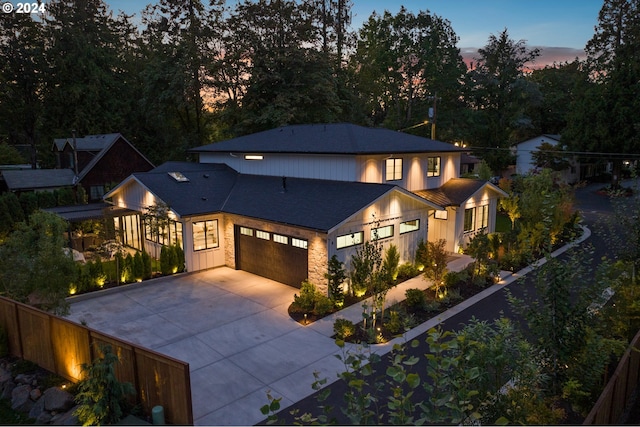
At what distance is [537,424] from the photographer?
543 centimetres

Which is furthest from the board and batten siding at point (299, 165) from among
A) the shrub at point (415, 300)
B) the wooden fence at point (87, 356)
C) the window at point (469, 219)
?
the wooden fence at point (87, 356)

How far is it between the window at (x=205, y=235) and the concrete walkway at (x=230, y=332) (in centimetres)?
129

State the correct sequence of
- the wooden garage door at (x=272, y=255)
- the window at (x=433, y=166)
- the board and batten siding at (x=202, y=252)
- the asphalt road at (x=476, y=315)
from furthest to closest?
the window at (x=433, y=166)
the board and batten siding at (x=202, y=252)
the wooden garage door at (x=272, y=255)
the asphalt road at (x=476, y=315)

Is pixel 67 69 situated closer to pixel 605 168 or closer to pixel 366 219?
pixel 366 219

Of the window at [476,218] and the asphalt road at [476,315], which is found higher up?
the window at [476,218]

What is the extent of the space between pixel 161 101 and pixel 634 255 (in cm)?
3339

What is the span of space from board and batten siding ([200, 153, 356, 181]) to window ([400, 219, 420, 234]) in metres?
2.93

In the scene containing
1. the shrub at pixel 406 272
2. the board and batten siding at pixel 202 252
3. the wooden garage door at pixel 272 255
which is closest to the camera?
the wooden garage door at pixel 272 255

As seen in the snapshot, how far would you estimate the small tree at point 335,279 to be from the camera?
45.8 feet

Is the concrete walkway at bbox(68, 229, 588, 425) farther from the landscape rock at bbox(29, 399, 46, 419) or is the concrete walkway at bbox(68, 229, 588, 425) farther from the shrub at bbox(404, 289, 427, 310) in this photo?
the landscape rock at bbox(29, 399, 46, 419)

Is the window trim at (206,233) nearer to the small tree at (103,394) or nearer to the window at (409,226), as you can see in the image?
the window at (409,226)

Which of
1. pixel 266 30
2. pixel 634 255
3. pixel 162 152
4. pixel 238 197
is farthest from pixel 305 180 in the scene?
pixel 162 152

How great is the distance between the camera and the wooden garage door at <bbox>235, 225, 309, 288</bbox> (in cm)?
1557

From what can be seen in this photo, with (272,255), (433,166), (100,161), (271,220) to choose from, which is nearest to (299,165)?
(271,220)
